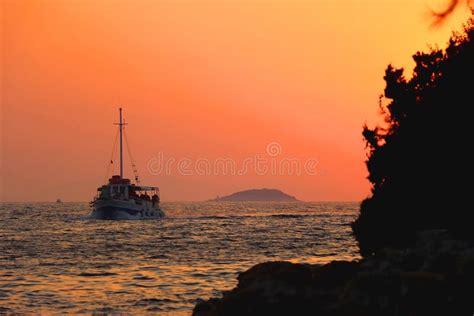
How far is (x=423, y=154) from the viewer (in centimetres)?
1998

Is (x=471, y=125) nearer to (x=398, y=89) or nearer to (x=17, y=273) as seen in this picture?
(x=398, y=89)

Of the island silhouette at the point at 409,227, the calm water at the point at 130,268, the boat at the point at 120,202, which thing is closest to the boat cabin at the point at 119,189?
the boat at the point at 120,202

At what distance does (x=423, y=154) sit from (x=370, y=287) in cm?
837

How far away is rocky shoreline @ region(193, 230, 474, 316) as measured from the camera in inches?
478

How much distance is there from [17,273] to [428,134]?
21.1m

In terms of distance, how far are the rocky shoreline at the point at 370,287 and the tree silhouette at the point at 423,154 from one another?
456 cm

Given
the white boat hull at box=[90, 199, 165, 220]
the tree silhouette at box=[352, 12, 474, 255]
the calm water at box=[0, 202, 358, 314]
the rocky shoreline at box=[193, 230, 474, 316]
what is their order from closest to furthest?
the rocky shoreline at box=[193, 230, 474, 316]
the tree silhouette at box=[352, 12, 474, 255]
the calm water at box=[0, 202, 358, 314]
the white boat hull at box=[90, 199, 165, 220]

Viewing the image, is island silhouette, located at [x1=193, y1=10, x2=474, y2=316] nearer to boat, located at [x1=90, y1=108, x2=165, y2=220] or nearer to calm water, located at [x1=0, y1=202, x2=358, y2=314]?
calm water, located at [x1=0, y1=202, x2=358, y2=314]

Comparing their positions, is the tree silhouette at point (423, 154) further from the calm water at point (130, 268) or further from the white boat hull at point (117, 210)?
the white boat hull at point (117, 210)

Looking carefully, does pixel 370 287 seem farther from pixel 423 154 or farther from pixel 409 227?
pixel 423 154

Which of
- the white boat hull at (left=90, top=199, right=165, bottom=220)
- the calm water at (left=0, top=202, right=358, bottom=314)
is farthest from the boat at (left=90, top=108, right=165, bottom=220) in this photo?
the calm water at (left=0, top=202, right=358, bottom=314)

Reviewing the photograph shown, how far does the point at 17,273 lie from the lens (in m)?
Result: 32.7

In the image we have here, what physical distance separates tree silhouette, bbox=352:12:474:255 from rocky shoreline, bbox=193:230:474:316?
15.0 ft

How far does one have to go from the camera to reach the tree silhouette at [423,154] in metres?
19.1
